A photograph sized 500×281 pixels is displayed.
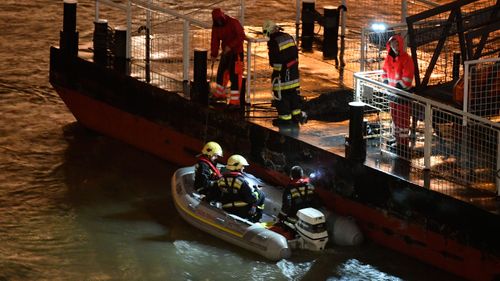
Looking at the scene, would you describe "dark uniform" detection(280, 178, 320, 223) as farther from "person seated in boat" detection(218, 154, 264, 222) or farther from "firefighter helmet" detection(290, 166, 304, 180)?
"person seated in boat" detection(218, 154, 264, 222)

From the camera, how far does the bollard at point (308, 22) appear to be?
21578mm

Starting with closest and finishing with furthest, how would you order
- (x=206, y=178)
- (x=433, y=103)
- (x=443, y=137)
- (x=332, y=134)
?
(x=433, y=103)
(x=443, y=137)
(x=206, y=178)
(x=332, y=134)

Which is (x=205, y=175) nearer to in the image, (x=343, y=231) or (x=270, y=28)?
(x=343, y=231)

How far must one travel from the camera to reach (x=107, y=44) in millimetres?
20016

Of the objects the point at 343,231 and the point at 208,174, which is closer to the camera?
the point at 343,231

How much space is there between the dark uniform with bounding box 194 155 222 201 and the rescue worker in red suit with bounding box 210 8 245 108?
1.69 meters

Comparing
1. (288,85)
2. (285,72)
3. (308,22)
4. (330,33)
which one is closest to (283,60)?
(285,72)

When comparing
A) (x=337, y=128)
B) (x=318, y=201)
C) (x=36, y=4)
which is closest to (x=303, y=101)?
(x=337, y=128)

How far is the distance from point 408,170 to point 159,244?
324 cm

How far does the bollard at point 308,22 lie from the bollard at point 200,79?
152 inches

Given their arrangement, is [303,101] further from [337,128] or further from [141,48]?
[141,48]

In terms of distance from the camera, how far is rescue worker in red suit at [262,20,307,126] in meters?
16.6

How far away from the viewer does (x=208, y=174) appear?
16.2 m

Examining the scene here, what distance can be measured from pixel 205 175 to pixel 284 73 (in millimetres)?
1801
